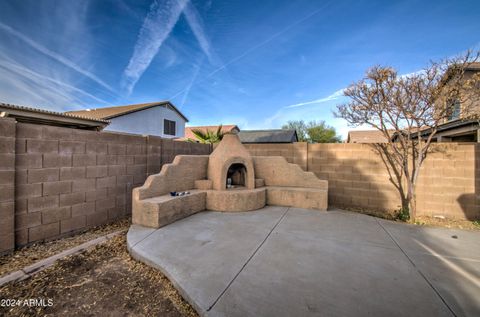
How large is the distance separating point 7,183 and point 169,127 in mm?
18490

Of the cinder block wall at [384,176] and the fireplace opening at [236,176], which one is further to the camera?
the fireplace opening at [236,176]

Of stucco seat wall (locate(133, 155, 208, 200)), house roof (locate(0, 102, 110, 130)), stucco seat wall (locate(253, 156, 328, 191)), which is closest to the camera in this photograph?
stucco seat wall (locate(133, 155, 208, 200))

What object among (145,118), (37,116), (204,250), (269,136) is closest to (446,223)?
(204,250)

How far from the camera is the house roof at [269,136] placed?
19453mm

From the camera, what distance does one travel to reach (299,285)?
2.26 m

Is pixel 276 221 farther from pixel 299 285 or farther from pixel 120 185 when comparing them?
pixel 120 185

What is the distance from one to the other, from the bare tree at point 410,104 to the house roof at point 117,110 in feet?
52.3

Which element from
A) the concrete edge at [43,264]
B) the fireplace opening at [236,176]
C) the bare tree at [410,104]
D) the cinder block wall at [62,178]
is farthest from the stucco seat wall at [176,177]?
the bare tree at [410,104]

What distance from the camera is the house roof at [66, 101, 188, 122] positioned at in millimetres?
15455

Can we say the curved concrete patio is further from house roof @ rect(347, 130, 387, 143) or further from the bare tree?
house roof @ rect(347, 130, 387, 143)

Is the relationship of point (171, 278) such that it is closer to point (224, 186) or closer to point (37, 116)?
point (224, 186)

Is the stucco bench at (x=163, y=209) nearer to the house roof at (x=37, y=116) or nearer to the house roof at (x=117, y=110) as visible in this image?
the house roof at (x=37, y=116)

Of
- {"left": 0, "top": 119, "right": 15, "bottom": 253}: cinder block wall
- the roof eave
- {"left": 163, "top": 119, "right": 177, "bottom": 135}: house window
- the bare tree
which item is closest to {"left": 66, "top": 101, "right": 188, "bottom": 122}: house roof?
{"left": 163, "top": 119, "right": 177, "bottom": 135}: house window

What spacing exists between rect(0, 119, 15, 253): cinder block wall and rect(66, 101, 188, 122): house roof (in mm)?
13329
